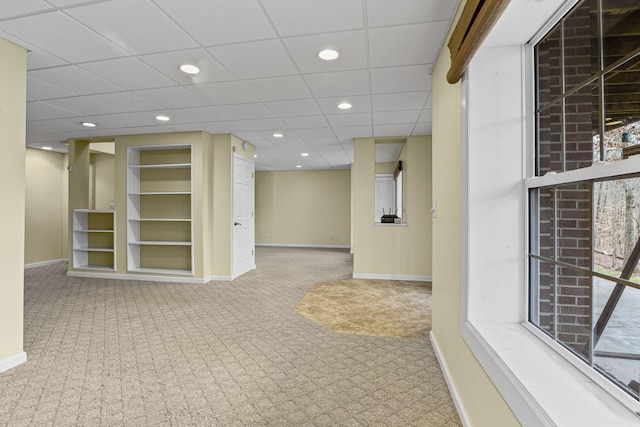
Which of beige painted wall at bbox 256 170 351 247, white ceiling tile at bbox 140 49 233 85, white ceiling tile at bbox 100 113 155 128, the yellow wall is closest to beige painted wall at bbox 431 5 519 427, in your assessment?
white ceiling tile at bbox 140 49 233 85

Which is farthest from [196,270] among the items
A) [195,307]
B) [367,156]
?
[367,156]

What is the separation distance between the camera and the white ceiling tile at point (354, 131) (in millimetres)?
4750

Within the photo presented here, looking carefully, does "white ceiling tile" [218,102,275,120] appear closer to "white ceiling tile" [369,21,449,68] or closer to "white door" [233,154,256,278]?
"white door" [233,154,256,278]

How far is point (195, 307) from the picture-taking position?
3785 mm

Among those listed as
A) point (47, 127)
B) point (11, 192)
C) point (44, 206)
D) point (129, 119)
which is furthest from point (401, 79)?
point (44, 206)

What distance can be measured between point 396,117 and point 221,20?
2679 millimetres

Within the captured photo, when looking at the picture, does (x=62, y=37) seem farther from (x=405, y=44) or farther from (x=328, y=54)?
(x=405, y=44)

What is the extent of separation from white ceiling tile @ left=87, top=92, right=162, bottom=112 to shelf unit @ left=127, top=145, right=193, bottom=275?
152 cm

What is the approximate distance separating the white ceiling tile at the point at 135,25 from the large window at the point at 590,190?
2193 mm

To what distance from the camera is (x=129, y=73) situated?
283 centimetres

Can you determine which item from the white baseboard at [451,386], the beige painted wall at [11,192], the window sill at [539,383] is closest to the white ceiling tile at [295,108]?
the beige painted wall at [11,192]

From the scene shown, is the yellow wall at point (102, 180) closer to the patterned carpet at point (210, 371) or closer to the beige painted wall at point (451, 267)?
the patterned carpet at point (210, 371)

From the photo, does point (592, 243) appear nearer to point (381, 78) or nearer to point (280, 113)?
point (381, 78)

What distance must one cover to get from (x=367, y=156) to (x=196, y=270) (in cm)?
338
